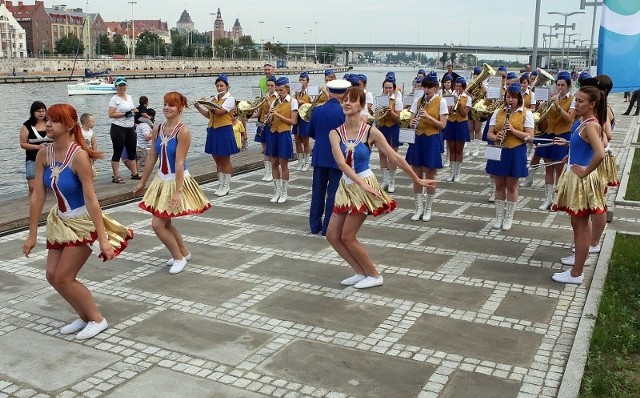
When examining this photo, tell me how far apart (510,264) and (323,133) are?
9.15ft

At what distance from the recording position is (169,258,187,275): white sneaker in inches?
289

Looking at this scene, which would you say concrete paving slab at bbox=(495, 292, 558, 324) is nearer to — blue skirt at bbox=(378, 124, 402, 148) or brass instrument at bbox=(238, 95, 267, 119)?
blue skirt at bbox=(378, 124, 402, 148)

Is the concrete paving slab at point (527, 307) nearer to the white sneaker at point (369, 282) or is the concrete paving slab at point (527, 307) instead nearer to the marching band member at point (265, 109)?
the white sneaker at point (369, 282)

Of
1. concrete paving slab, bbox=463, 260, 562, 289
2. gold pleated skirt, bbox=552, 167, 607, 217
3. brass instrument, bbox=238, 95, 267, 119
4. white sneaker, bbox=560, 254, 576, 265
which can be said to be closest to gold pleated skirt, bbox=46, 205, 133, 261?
concrete paving slab, bbox=463, 260, 562, 289

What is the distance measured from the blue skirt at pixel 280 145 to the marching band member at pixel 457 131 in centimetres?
332

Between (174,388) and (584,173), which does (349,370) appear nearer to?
(174,388)

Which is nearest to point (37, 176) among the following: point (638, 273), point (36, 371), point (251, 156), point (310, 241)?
point (36, 371)

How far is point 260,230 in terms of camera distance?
30.3ft

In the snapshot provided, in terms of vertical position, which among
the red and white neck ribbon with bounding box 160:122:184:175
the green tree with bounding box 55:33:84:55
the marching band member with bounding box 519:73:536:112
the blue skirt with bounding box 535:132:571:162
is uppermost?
the green tree with bounding box 55:33:84:55

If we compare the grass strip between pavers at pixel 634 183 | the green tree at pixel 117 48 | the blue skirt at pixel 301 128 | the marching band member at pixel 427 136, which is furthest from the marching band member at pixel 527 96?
the green tree at pixel 117 48

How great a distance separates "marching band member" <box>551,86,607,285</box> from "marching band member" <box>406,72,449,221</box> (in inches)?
120

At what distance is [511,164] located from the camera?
8.92m

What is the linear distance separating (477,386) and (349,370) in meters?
0.92

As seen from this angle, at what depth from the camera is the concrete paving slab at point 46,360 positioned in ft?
16.0
